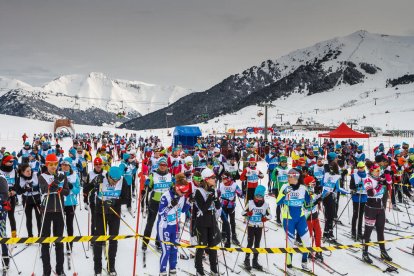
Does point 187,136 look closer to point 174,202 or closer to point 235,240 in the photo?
point 235,240

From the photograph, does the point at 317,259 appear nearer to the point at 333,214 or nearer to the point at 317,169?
the point at 333,214

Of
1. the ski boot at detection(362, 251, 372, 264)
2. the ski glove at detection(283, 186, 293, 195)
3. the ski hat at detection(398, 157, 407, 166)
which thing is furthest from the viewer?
the ski hat at detection(398, 157, 407, 166)

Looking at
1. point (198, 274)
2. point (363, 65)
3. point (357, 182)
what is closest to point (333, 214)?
point (357, 182)

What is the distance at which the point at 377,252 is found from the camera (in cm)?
812

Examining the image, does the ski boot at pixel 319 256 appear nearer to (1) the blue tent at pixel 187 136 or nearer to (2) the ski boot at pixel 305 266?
(2) the ski boot at pixel 305 266

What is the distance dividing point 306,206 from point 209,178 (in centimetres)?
266

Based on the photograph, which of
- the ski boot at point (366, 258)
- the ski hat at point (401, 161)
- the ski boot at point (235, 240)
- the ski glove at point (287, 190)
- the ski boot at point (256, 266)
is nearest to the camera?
the ski glove at point (287, 190)

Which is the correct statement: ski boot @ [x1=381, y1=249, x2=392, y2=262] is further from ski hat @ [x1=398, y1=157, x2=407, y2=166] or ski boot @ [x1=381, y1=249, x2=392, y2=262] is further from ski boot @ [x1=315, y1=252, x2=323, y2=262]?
ski hat @ [x1=398, y1=157, x2=407, y2=166]

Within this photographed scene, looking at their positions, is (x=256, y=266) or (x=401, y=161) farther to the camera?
(x=401, y=161)

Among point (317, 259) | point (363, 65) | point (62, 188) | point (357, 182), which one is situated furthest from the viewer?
point (363, 65)

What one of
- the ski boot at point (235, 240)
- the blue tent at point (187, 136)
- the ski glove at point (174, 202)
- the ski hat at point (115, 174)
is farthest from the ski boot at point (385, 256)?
the blue tent at point (187, 136)

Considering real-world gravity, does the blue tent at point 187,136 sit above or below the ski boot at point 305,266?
above

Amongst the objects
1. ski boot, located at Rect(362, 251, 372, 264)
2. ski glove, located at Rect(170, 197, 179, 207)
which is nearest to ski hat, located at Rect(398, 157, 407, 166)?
ski boot, located at Rect(362, 251, 372, 264)

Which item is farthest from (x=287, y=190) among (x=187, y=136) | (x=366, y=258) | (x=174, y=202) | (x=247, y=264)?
(x=187, y=136)
